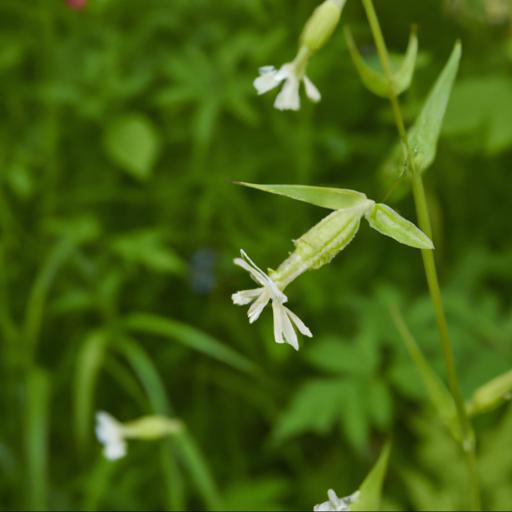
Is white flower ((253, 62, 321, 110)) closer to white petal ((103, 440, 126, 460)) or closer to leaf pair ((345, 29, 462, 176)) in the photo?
leaf pair ((345, 29, 462, 176))

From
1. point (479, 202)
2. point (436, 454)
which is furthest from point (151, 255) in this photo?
point (479, 202)

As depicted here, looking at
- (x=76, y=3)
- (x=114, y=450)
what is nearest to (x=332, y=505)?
(x=114, y=450)

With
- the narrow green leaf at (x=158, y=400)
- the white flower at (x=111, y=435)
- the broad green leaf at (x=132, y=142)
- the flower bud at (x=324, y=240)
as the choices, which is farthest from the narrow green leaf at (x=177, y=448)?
the flower bud at (x=324, y=240)

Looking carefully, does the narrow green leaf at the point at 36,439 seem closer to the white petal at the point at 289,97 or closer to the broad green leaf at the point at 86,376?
the broad green leaf at the point at 86,376

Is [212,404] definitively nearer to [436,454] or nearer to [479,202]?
[436,454]

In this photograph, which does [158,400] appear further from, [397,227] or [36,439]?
[397,227]
